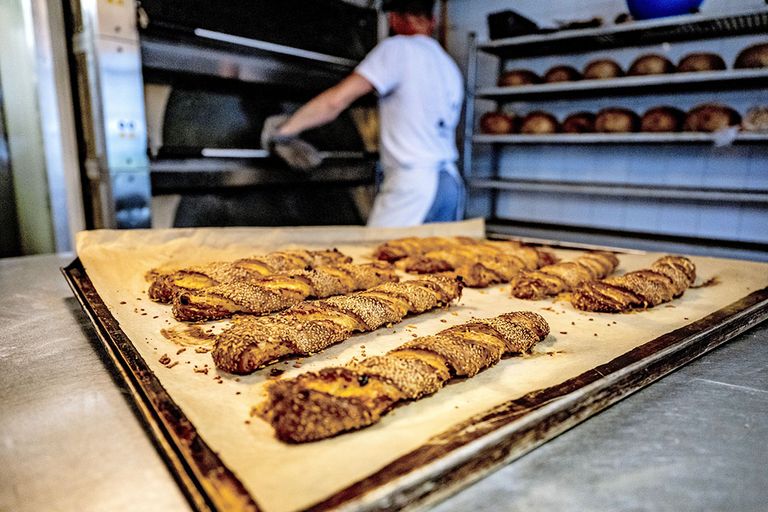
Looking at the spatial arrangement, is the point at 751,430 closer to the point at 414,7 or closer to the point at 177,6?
the point at 414,7

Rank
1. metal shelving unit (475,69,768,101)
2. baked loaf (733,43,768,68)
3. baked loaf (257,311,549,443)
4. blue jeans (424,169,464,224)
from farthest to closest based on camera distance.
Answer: blue jeans (424,169,464,224) → metal shelving unit (475,69,768,101) → baked loaf (733,43,768,68) → baked loaf (257,311,549,443)

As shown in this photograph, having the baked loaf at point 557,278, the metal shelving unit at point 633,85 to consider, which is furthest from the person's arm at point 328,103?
the baked loaf at point 557,278

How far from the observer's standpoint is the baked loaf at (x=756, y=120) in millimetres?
3123

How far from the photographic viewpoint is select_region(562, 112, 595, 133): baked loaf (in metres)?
3.85

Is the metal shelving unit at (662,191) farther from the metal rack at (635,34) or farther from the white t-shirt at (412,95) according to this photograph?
the metal rack at (635,34)

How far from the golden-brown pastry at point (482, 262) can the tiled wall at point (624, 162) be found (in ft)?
6.34

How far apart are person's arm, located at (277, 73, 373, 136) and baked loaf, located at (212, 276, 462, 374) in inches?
67.6

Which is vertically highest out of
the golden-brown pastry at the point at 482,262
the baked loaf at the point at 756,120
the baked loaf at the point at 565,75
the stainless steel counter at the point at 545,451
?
the baked loaf at the point at 565,75

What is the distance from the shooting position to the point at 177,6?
3.09 metres

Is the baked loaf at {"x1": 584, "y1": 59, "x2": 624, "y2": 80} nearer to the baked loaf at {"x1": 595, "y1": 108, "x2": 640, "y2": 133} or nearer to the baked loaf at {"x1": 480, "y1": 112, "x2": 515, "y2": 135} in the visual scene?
the baked loaf at {"x1": 595, "y1": 108, "x2": 640, "y2": 133}

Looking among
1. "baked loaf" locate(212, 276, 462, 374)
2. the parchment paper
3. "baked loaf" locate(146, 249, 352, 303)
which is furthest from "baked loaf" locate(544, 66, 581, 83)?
"baked loaf" locate(212, 276, 462, 374)

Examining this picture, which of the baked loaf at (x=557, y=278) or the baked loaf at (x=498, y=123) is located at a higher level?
the baked loaf at (x=498, y=123)

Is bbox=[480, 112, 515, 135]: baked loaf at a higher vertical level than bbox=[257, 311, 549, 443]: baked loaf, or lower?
higher

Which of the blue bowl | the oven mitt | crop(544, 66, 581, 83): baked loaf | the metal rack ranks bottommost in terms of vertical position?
the oven mitt
